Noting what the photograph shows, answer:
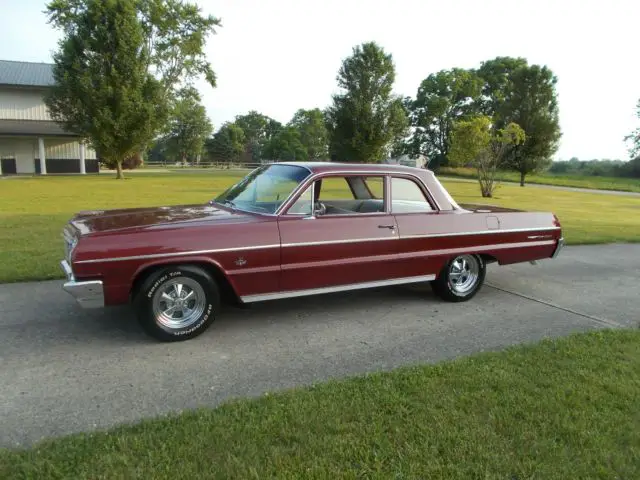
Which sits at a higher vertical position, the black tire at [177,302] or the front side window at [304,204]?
the front side window at [304,204]

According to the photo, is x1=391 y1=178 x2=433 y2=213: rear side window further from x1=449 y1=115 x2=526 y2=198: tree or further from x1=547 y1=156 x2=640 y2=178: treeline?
x1=547 y1=156 x2=640 y2=178: treeline

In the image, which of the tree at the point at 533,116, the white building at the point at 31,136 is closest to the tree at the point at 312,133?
the white building at the point at 31,136

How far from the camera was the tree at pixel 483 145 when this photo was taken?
23422mm

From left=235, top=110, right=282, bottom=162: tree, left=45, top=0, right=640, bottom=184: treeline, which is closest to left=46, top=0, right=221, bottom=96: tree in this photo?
left=45, top=0, right=640, bottom=184: treeline

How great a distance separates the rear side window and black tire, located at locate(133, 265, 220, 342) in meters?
2.21

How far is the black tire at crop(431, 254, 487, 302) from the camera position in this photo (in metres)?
5.62

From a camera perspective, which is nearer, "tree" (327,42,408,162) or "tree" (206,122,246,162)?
"tree" (327,42,408,162)

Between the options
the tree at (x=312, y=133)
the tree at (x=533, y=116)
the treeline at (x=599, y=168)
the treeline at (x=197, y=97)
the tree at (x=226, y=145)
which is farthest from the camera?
the tree at (x=226, y=145)

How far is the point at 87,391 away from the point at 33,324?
1672mm

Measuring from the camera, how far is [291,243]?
454cm

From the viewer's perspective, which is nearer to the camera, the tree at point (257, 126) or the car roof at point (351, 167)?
the car roof at point (351, 167)

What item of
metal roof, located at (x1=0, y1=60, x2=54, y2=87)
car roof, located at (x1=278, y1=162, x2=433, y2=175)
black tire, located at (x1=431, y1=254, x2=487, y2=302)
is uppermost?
metal roof, located at (x1=0, y1=60, x2=54, y2=87)

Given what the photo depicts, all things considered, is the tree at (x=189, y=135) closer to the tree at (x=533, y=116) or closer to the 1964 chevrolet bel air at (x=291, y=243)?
the tree at (x=533, y=116)

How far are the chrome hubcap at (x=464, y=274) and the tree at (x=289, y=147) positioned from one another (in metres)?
87.6
